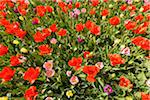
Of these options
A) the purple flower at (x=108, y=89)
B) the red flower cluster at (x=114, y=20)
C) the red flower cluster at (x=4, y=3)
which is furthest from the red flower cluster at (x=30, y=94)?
the red flower cluster at (x=4, y=3)

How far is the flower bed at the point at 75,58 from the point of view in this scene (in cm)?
239

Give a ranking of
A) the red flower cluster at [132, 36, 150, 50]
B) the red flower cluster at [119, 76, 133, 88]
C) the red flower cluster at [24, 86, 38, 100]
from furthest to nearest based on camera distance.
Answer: the red flower cluster at [132, 36, 150, 50] → the red flower cluster at [119, 76, 133, 88] → the red flower cluster at [24, 86, 38, 100]

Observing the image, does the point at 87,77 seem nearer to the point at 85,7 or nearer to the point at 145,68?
the point at 145,68

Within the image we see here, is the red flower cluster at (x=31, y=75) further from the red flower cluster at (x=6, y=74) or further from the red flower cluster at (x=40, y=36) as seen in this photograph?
the red flower cluster at (x=40, y=36)

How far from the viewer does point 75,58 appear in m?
2.38

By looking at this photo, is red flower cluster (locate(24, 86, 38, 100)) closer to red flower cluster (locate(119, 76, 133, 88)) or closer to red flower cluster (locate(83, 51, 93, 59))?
red flower cluster (locate(83, 51, 93, 59))

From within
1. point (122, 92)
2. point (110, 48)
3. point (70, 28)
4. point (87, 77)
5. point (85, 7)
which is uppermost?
point (85, 7)

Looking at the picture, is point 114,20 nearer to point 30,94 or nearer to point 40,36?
point 40,36

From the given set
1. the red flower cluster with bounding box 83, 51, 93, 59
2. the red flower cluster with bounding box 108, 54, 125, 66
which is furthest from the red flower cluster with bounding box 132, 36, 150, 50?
the red flower cluster with bounding box 83, 51, 93, 59

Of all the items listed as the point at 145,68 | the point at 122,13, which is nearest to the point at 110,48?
the point at 145,68

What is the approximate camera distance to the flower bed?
7.85 feet

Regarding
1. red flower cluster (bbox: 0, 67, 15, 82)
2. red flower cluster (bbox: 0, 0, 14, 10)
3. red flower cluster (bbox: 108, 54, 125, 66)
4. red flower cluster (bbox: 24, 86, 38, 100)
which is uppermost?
red flower cluster (bbox: 0, 0, 14, 10)

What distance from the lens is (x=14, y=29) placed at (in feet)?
8.47

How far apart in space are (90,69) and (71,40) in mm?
510
